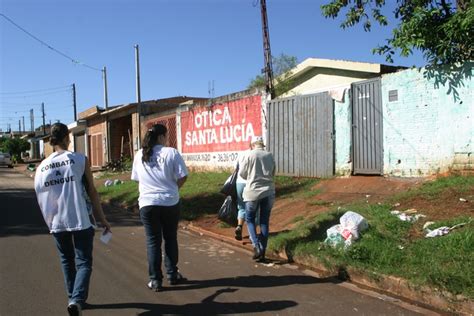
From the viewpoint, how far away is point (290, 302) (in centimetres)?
498

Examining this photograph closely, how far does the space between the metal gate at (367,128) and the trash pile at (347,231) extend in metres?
4.11

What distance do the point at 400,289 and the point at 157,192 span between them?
2.71 meters

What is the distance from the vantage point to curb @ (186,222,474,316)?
4.55 m

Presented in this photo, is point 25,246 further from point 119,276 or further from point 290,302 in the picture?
point 290,302

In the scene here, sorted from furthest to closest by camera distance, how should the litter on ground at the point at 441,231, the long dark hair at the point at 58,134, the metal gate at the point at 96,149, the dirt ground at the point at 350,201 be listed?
the metal gate at the point at 96,149 → the dirt ground at the point at 350,201 → the litter on ground at the point at 441,231 → the long dark hair at the point at 58,134

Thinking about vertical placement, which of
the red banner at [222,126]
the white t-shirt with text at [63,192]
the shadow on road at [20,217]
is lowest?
the shadow on road at [20,217]

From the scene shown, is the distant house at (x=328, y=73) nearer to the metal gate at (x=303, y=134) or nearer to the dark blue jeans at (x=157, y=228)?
the metal gate at (x=303, y=134)

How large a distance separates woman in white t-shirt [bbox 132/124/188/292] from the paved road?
38 centimetres

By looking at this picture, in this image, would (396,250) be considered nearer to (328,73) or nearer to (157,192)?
(157,192)

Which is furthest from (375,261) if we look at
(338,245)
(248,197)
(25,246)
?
(25,246)

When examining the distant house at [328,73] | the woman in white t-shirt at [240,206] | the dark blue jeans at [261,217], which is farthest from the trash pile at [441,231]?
the distant house at [328,73]

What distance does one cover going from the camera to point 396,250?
19.3ft

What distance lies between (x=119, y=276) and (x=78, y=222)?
72.2 inches

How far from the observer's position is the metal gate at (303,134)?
1170 cm
